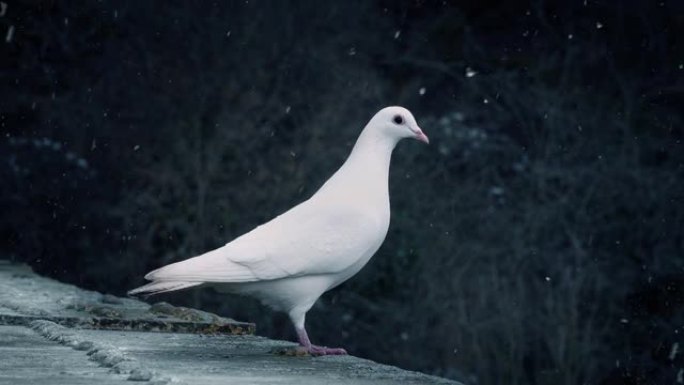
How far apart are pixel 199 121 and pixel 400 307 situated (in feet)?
5.48

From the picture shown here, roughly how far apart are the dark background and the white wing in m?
3.45

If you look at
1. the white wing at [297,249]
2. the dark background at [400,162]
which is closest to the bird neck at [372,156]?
the white wing at [297,249]

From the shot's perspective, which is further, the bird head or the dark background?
the dark background

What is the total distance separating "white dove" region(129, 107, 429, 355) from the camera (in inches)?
159

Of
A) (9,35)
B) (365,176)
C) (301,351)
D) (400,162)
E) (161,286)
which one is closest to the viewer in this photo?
(161,286)

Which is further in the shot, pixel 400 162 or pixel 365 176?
pixel 400 162

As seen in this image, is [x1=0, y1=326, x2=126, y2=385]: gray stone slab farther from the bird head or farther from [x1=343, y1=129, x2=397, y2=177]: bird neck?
the bird head

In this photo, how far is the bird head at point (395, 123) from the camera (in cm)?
455

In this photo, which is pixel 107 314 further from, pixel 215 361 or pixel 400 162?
pixel 400 162

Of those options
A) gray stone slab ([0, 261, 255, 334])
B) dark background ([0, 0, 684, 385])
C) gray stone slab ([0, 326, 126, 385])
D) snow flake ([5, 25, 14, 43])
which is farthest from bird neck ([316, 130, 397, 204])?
snow flake ([5, 25, 14, 43])

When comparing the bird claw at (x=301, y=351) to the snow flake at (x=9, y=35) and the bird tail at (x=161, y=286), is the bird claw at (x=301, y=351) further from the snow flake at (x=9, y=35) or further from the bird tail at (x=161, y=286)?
the snow flake at (x=9, y=35)

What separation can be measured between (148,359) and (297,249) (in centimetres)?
70

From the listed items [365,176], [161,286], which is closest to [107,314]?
[161,286]

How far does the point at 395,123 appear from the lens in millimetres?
4598
